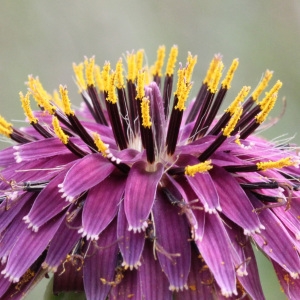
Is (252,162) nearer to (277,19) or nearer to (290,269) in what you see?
(290,269)

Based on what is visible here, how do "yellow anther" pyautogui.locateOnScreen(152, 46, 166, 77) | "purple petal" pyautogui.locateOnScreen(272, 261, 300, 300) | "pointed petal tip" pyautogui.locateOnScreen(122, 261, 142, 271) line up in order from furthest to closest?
"yellow anther" pyautogui.locateOnScreen(152, 46, 166, 77), "purple petal" pyautogui.locateOnScreen(272, 261, 300, 300), "pointed petal tip" pyautogui.locateOnScreen(122, 261, 142, 271)

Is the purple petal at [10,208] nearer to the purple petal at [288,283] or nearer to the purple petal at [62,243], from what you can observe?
the purple petal at [62,243]

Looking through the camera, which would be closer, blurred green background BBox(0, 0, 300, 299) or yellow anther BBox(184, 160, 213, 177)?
yellow anther BBox(184, 160, 213, 177)

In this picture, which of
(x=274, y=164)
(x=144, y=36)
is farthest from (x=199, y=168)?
(x=144, y=36)

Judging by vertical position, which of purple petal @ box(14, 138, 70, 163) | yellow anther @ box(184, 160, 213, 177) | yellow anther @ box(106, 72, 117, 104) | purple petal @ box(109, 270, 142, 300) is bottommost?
purple petal @ box(109, 270, 142, 300)

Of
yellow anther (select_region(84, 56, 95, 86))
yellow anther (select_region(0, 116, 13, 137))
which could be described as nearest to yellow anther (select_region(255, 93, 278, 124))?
yellow anther (select_region(84, 56, 95, 86))

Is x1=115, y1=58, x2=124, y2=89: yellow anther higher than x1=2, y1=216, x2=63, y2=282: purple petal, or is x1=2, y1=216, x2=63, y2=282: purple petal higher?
x1=115, y1=58, x2=124, y2=89: yellow anther

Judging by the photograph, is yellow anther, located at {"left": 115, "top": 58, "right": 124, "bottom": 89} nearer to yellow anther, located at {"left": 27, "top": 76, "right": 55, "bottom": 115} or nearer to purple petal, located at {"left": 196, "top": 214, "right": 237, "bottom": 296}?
yellow anther, located at {"left": 27, "top": 76, "right": 55, "bottom": 115}

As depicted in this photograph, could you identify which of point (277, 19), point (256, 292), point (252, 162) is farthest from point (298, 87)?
point (256, 292)
